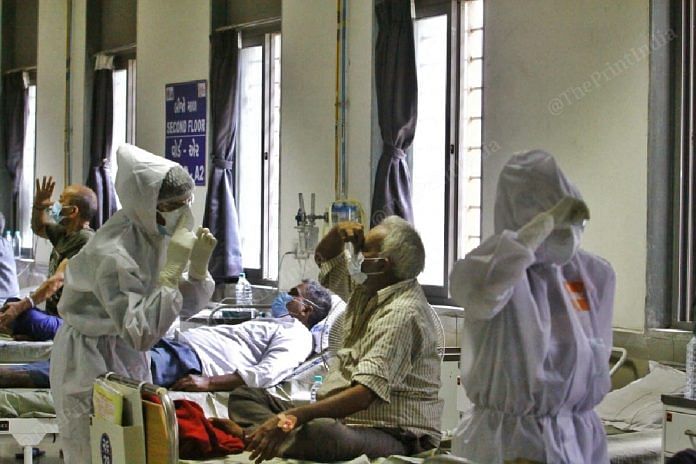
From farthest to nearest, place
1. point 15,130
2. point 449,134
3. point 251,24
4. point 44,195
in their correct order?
1. point 15,130
2. point 251,24
3. point 449,134
4. point 44,195

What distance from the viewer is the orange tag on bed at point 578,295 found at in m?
2.30

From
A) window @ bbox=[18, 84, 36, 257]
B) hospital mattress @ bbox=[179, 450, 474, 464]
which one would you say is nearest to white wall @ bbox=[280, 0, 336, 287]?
hospital mattress @ bbox=[179, 450, 474, 464]

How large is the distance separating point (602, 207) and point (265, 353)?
1752 mm

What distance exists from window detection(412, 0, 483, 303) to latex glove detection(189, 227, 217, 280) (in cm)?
240

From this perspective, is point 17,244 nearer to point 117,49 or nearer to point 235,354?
point 117,49

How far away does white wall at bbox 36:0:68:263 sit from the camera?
8.65m

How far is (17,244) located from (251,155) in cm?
376

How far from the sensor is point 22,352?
472 centimetres

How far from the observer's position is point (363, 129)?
5.64m

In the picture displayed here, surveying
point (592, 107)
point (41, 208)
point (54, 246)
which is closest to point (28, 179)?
point (41, 208)

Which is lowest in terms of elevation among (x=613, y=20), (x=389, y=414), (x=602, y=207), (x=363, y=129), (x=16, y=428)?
(x=16, y=428)

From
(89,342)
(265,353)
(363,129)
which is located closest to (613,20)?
(363,129)

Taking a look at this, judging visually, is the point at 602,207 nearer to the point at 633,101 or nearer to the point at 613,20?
the point at 633,101

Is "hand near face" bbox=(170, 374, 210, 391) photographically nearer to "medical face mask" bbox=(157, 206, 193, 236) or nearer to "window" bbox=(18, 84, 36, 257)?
"medical face mask" bbox=(157, 206, 193, 236)
